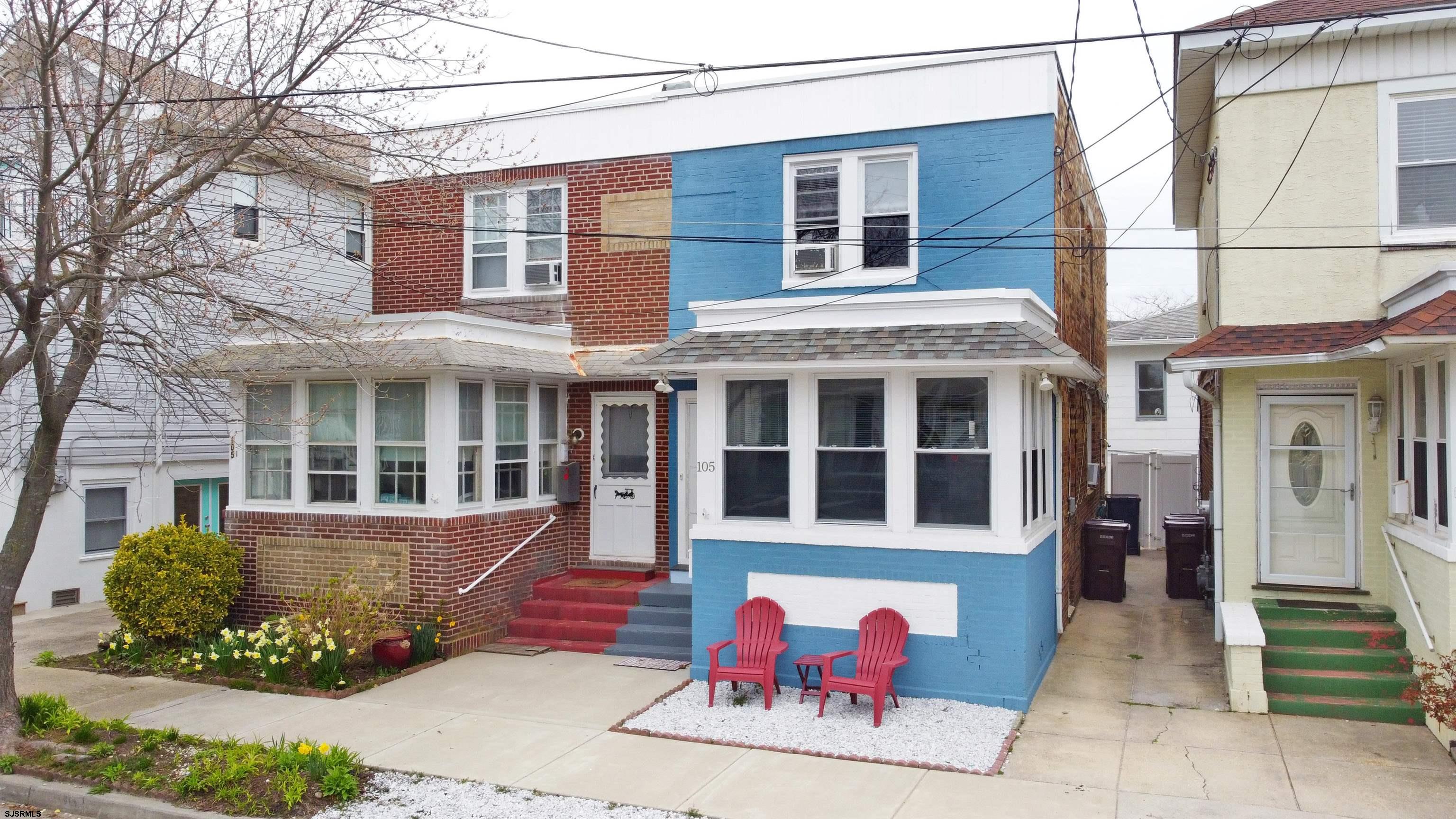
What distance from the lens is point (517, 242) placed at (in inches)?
525

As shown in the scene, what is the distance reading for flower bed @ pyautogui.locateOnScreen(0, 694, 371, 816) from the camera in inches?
278

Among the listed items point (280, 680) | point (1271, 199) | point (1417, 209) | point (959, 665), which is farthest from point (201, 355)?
point (1417, 209)

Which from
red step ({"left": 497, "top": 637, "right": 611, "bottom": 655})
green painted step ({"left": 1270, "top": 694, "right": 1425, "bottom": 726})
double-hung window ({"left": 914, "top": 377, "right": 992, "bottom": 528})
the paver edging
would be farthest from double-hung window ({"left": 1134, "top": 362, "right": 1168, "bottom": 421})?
the paver edging

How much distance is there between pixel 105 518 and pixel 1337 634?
53.1ft

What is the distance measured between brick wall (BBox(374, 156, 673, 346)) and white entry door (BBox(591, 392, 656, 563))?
2.93 ft

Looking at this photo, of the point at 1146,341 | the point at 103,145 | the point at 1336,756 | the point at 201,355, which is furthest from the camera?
the point at 1146,341

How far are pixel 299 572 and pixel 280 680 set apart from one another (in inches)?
78.2

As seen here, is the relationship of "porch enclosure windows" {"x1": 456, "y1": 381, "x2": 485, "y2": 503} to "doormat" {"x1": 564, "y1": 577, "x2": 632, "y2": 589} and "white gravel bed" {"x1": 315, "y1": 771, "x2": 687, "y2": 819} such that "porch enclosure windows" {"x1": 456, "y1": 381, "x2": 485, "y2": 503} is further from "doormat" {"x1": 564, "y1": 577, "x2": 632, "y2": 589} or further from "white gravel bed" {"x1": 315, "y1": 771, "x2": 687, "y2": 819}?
"white gravel bed" {"x1": 315, "y1": 771, "x2": 687, "y2": 819}

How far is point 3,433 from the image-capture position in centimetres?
1401

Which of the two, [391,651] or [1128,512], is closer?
[391,651]

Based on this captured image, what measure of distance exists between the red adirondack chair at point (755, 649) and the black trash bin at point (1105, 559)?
6001 millimetres

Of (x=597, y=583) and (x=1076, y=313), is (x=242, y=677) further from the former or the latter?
(x=1076, y=313)

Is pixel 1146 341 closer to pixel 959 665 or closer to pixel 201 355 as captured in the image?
pixel 959 665

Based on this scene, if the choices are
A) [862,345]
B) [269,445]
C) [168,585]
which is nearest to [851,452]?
[862,345]
